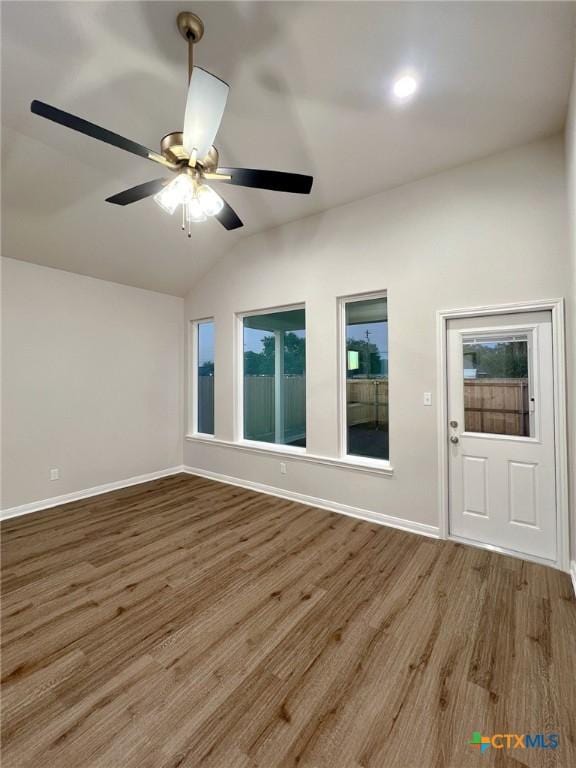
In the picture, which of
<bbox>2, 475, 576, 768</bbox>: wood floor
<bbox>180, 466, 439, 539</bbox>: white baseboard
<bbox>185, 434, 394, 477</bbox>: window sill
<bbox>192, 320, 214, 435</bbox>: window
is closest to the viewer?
<bbox>2, 475, 576, 768</bbox>: wood floor

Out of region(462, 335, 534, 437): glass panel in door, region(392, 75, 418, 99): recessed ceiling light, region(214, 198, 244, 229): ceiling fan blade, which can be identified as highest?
region(392, 75, 418, 99): recessed ceiling light

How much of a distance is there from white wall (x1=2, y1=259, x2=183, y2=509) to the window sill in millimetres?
803

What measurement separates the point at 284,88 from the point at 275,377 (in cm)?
299

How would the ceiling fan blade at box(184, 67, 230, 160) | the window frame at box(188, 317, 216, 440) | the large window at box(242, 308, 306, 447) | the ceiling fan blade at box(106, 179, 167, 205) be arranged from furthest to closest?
1. the window frame at box(188, 317, 216, 440)
2. the large window at box(242, 308, 306, 447)
3. the ceiling fan blade at box(106, 179, 167, 205)
4. the ceiling fan blade at box(184, 67, 230, 160)

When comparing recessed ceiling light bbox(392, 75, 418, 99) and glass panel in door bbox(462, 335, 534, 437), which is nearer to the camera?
recessed ceiling light bbox(392, 75, 418, 99)

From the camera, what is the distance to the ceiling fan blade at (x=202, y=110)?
1416mm

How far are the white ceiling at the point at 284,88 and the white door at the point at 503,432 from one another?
5.07 feet

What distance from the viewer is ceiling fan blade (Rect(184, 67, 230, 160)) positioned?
1416 millimetres

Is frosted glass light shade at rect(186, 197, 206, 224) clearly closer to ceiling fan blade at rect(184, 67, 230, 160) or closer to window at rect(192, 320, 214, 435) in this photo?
ceiling fan blade at rect(184, 67, 230, 160)

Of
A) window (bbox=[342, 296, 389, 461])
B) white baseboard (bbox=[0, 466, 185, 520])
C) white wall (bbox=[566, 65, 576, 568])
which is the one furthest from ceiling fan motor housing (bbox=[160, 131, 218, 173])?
white baseboard (bbox=[0, 466, 185, 520])

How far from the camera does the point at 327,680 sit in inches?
61.3

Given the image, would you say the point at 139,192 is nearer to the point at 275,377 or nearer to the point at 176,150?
the point at 176,150

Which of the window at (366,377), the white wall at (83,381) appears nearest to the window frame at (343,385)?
the window at (366,377)

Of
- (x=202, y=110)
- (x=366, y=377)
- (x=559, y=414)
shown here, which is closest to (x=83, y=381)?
(x=366, y=377)
